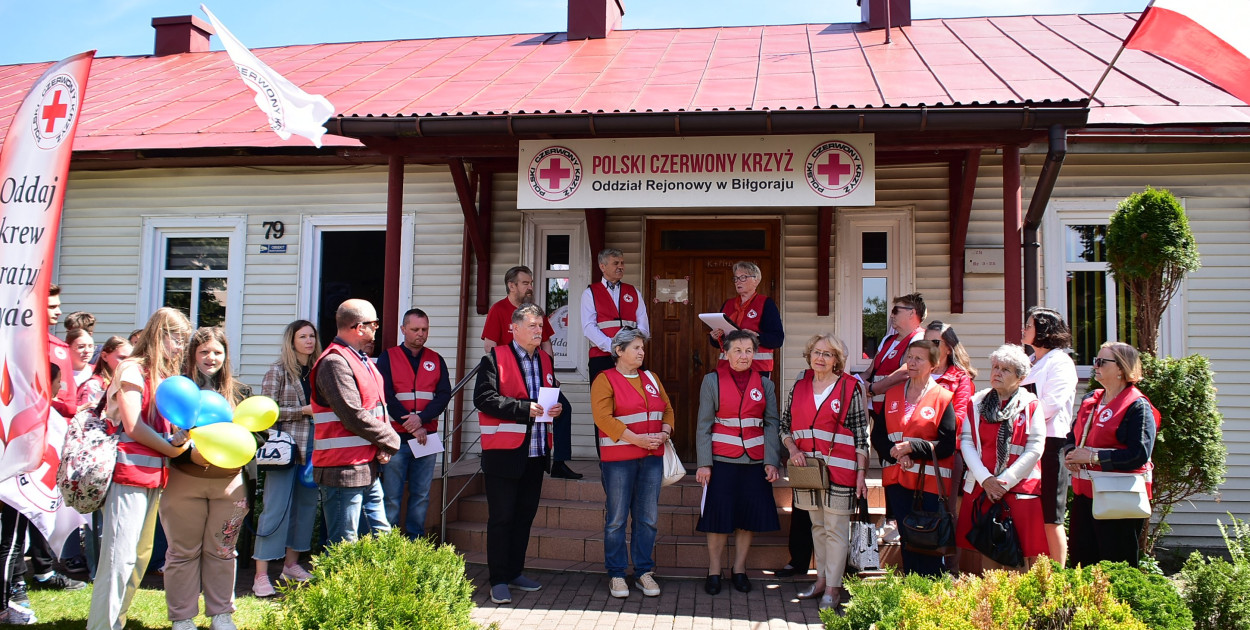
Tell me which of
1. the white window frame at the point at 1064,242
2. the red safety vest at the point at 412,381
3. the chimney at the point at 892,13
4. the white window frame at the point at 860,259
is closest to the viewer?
the red safety vest at the point at 412,381

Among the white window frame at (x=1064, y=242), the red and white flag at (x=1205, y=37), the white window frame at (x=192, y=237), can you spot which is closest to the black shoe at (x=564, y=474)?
the white window frame at (x=192, y=237)

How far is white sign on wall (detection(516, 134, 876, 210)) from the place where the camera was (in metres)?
5.80

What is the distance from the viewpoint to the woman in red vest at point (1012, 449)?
178 inches

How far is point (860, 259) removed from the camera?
25.5 feet

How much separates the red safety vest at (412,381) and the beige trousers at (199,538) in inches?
62.7

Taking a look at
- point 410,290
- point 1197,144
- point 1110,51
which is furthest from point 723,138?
point 1110,51

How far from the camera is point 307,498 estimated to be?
A: 5.50 metres

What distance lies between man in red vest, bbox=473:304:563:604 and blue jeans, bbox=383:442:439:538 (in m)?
0.72

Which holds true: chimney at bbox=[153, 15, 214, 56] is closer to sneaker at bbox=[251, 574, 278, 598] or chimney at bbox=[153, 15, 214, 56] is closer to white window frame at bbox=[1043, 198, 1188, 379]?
sneaker at bbox=[251, 574, 278, 598]

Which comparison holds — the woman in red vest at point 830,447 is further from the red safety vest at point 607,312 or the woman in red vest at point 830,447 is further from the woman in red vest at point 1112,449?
the red safety vest at point 607,312

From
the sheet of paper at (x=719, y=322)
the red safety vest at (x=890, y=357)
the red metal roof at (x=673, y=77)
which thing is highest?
the red metal roof at (x=673, y=77)

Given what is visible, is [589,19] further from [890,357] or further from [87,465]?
[87,465]

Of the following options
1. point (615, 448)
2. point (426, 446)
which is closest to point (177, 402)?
point (426, 446)

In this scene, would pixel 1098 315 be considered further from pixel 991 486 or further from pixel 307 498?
pixel 307 498
